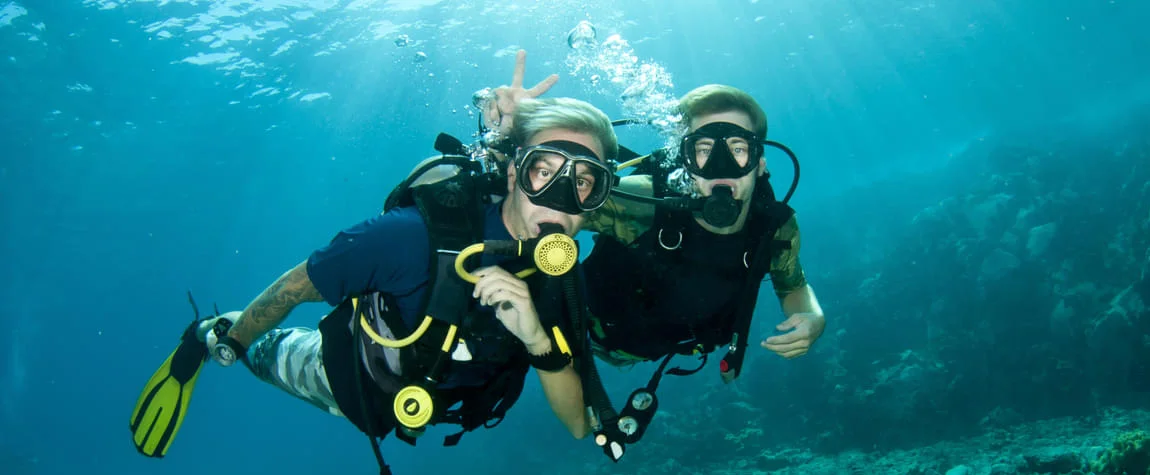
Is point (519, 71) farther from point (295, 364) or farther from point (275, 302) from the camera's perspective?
point (295, 364)

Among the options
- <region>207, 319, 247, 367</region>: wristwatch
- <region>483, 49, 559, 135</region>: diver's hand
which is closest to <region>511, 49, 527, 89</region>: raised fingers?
<region>483, 49, 559, 135</region>: diver's hand

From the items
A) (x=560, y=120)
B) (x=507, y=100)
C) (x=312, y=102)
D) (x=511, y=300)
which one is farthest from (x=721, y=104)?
(x=312, y=102)

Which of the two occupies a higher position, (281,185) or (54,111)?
(54,111)

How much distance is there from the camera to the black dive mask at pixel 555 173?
9.43ft

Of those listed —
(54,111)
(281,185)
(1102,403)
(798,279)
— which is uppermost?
(798,279)

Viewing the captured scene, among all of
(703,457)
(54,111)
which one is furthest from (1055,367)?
(54,111)

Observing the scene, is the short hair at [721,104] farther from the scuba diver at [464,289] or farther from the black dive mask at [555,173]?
the black dive mask at [555,173]

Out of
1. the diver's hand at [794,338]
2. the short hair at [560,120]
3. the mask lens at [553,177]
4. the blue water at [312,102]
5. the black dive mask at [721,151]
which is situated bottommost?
the blue water at [312,102]

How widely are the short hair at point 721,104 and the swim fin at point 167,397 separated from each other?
177 inches

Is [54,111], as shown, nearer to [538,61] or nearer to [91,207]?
[91,207]

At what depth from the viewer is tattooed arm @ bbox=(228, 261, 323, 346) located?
11.4 feet

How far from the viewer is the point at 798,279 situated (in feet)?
14.8

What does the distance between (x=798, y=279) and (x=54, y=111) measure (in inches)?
1157

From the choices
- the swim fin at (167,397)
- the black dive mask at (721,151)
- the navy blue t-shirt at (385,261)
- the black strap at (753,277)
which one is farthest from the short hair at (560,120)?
the swim fin at (167,397)
